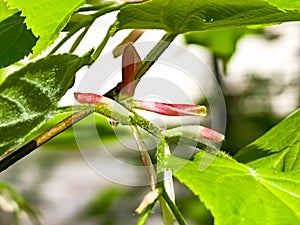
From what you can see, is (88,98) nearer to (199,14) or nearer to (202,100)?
(199,14)

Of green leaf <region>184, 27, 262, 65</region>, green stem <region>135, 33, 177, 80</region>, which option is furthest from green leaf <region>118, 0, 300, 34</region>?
green leaf <region>184, 27, 262, 65</region>

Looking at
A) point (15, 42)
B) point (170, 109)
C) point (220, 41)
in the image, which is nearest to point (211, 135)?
point (170, 109)

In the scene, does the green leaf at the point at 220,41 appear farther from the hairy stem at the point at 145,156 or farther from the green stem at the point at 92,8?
the hairy stem at the point at 145,156

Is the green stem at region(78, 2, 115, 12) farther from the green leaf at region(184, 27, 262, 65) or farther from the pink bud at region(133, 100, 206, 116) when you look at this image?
the green leaf at region(184, 27, 262, 65)

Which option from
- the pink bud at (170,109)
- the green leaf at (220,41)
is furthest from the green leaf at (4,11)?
the green leaf at (220,41)

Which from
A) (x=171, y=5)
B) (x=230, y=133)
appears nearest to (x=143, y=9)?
(x=171, y=5)
